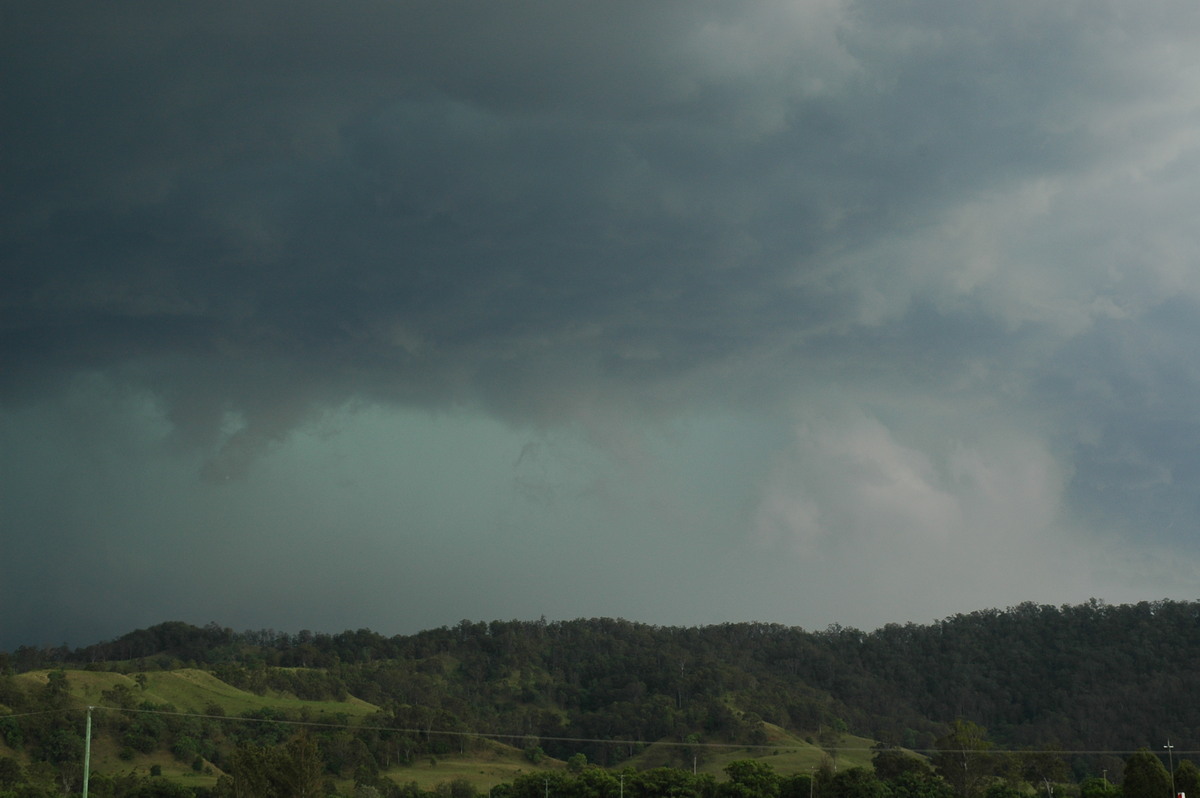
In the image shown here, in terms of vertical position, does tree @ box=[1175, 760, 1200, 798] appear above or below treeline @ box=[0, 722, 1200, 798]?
above

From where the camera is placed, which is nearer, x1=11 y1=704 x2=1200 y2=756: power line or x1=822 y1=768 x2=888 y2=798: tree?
x1=822 y1=768 x2=888 y2=798: tree

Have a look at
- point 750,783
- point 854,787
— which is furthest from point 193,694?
point 854,787

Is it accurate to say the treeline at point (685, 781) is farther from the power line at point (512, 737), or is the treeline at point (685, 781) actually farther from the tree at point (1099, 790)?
the power line at point (512, 737)

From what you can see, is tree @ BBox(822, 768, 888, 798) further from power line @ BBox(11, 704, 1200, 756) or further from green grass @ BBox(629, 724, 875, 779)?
green grass @ BBox(629, 724, 875, 779)

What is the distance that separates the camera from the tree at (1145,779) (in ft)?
260

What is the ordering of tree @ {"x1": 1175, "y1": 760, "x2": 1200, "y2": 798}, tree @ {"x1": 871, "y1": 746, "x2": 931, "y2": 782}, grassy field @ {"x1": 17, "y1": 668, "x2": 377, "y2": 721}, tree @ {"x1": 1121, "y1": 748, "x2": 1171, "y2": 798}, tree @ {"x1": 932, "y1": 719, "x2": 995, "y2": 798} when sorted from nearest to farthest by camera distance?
tree @ {"x1": 1175, "y1": 760, "x2": 1200, "y2": 798}, tree @ {"x1": 1121, "y1": 748, "x2": 1171, "y2": 798}, tree @ {"x1": 932, "y1": 719, "x2": 995, "y2": 798}, tree @ {"x1": 871, "y1": 746, "x2": 931, "y2": 782}, grassy field @ {"x1": 17, "y1": 668, "x2": 377, "y2": 721}

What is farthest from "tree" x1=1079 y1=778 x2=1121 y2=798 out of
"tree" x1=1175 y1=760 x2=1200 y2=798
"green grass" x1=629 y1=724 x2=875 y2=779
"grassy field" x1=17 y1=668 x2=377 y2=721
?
"grassy field" x1=17 y1=668 x2=377 y2=721

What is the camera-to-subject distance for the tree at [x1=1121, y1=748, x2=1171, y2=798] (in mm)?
79312

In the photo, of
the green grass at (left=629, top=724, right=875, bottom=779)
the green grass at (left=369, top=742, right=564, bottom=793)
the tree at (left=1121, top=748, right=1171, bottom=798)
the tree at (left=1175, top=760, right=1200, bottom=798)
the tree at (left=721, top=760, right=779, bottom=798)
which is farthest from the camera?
the green grass at (left=629, top=724, right=875, bottom=779)

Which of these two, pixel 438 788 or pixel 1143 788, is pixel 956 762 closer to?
pixel 1143 788

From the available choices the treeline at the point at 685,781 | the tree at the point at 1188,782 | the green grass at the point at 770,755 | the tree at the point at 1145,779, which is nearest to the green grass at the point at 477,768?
the treeline at the point at 685,781

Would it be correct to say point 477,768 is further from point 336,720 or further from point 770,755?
point 770,755

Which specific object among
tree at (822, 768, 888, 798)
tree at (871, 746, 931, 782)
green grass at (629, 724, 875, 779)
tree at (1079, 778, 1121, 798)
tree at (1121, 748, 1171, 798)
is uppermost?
tree at (1121, 748, 1171, 798)

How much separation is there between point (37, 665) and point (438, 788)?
11080 centimetres
